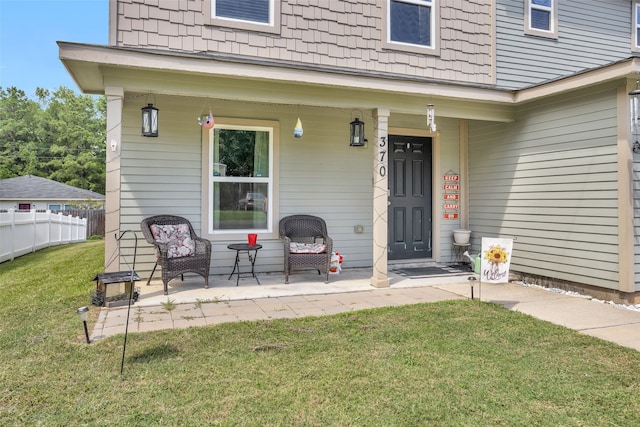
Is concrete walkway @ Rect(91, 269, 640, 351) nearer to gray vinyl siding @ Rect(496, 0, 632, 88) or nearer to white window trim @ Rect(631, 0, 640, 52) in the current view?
Result: gray vinyl siding @ Rect(496, 0, 632, 88)

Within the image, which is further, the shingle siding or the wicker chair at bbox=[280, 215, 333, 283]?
the wicker chair at bbox=[280, 215, 333, 283]

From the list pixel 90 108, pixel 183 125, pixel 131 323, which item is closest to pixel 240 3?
pixel 183 125

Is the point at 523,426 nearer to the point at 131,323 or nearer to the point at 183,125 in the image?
the point at 131,323

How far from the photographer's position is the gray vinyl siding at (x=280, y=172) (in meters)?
5.57

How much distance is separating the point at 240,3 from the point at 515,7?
4512 mm

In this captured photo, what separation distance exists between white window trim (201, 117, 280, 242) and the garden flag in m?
2.99

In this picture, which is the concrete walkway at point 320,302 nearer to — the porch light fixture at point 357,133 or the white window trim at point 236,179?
the white window trim at point 236,179

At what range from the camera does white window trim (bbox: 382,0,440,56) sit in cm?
592

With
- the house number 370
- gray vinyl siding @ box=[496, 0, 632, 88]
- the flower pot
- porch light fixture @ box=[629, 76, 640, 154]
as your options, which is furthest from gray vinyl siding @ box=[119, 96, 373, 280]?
porch light fixture @ box=[629, 76, 640, 154]

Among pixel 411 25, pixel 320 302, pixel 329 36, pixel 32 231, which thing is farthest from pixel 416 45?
pixel 32 231

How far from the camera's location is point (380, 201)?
540cm

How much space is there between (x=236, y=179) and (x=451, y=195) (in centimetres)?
369

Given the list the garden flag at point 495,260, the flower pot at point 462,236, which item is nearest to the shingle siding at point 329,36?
the flower pot at point 462,236

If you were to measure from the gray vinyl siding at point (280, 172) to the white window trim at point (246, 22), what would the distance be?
1.08 m
